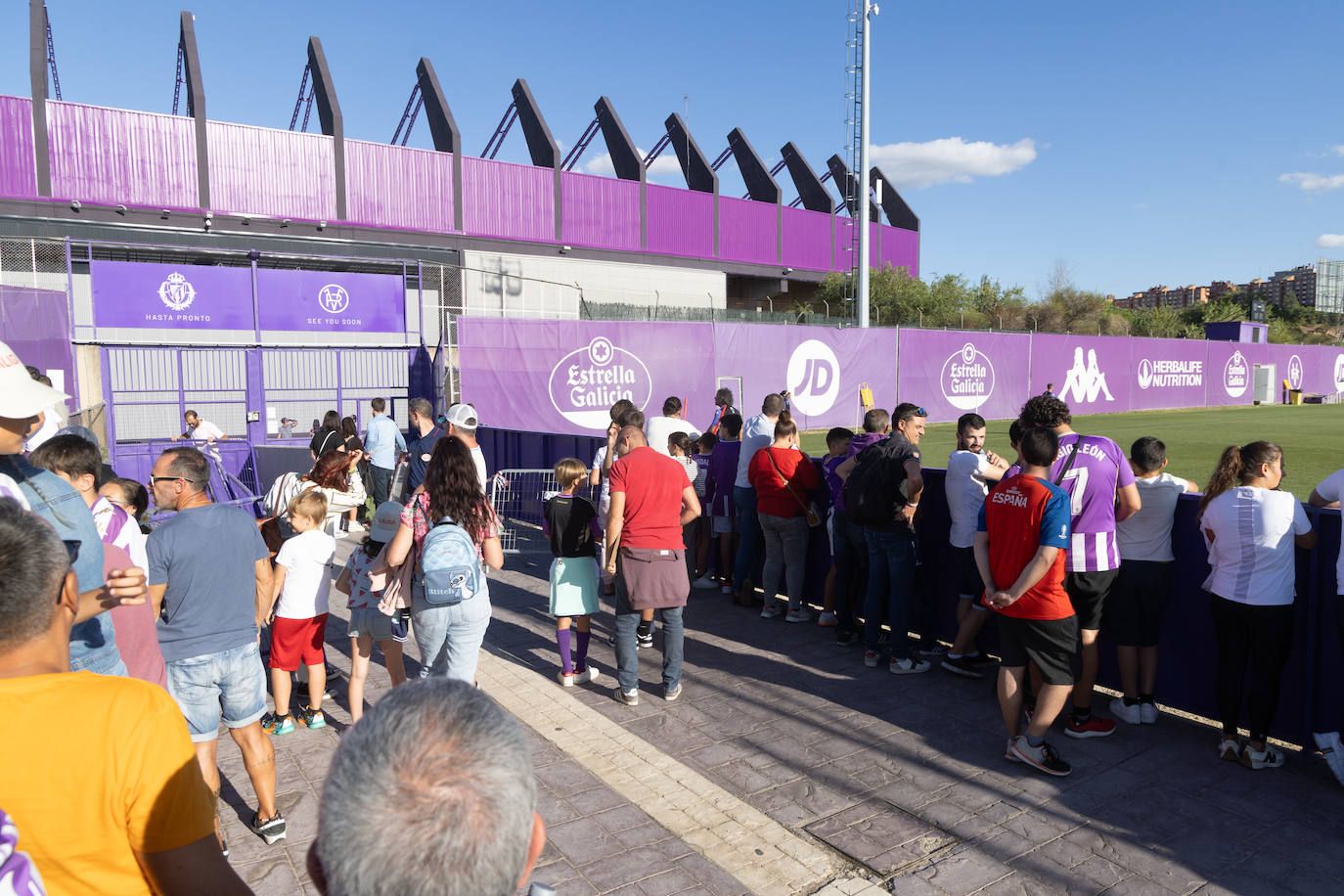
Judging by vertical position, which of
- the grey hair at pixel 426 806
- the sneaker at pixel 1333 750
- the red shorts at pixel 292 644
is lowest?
the sneaker at pixel 1333 750

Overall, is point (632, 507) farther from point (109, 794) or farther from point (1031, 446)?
point (109, 794)

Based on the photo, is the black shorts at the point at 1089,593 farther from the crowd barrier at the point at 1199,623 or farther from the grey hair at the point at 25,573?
the grey hair at the point at 25,573

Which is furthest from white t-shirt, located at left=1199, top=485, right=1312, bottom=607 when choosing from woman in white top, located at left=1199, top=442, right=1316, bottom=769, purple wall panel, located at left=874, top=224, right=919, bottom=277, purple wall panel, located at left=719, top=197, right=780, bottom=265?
purple wall panel, located at left=874, top=224, right=919, bottom=277

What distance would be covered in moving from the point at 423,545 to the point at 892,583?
3483 mm

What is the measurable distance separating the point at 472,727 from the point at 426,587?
3.24 meters

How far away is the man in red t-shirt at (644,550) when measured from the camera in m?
5.49

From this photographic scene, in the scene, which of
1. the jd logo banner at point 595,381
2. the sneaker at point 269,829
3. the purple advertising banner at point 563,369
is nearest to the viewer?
the sneaker at point 269,829

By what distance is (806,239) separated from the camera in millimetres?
47906

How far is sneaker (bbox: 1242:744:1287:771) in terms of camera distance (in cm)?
447

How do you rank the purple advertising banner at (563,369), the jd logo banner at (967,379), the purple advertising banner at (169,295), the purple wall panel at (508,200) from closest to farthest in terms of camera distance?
1. the purple advertising banner at (169,295)
2. the purple advertising banner at (563,369)
3. the jd logo banner at (967,379)
4. the purple wall panel at (508,200)

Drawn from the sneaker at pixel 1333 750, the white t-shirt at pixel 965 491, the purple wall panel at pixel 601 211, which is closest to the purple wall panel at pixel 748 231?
the purple wall panel at pixel 601 211

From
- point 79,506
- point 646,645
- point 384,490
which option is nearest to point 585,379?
point 384,490

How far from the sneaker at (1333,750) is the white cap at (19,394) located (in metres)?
5.97

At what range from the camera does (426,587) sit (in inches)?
168
